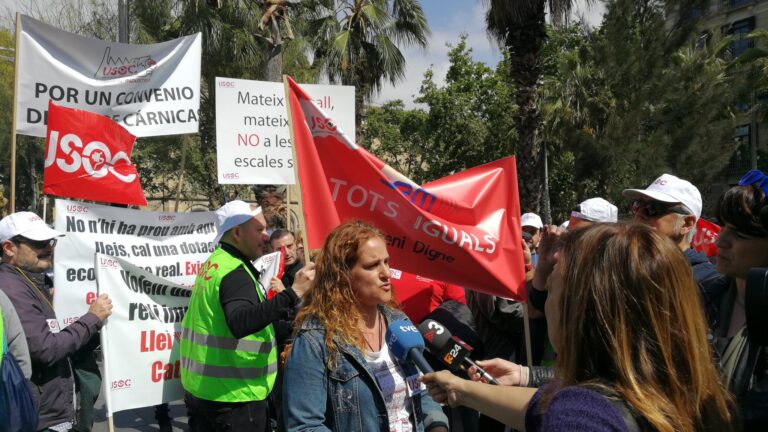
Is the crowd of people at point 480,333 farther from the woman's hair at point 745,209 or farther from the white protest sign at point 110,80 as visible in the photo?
the white protest sign at point 110,80

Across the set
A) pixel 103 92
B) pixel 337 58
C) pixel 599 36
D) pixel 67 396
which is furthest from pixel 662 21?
pixel 67 396

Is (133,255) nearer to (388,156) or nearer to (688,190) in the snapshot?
(688,190)

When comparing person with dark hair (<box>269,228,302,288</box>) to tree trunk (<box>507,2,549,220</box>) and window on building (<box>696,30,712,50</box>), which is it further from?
window on building (<box>696,30,712,50</box>)

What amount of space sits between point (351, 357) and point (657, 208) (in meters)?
1.84

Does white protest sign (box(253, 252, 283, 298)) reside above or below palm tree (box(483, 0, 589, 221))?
below

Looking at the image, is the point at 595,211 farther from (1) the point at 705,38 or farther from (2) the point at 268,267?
(1) the point at 705,38

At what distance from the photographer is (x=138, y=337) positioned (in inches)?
185

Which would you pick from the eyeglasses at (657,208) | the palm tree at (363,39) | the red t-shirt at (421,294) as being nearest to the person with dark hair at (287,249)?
the red t-shirt at (421,294)

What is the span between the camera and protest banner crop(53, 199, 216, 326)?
496 centimetres

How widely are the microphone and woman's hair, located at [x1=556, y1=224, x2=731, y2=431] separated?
1.01 m

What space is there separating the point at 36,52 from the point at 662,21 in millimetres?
15859

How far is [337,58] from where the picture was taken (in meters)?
19.3

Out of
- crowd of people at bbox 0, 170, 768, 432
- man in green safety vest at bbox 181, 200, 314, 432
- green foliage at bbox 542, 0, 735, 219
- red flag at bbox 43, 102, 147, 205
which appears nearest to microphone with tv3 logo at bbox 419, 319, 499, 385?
crowd of people at bbox 0, 170, 768, 432

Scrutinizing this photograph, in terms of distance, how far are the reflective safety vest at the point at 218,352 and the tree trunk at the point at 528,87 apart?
9.11 m
